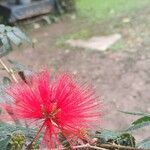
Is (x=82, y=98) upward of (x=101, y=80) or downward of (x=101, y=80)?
downward

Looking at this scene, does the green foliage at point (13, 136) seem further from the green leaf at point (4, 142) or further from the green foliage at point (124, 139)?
the green foliage at point (124, 139)

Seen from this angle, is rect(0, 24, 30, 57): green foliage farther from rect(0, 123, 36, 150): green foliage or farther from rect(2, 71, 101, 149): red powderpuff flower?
rect(2, 71, 101, 149): red powderpuff flower

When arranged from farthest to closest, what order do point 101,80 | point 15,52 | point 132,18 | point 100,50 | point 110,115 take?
point 132,18 → point 15,52 → point 100,50 → point 101,80 → point 110,115

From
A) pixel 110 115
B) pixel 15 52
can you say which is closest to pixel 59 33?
pixel 15 52

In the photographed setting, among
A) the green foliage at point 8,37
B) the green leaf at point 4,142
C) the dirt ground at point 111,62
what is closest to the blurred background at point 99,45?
the dirt ground at point 111,62

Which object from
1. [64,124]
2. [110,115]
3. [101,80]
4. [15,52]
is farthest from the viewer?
[15,52]

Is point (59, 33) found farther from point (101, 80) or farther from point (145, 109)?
point (145, 109)

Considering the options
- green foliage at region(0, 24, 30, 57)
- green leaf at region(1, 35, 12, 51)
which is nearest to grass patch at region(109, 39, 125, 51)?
green foliage at region(0, 24, 30, 57)
